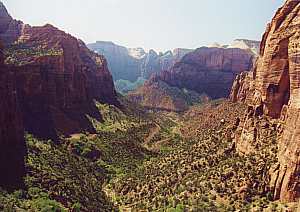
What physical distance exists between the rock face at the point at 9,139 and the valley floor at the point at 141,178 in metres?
2.24

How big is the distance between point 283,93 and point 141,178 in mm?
30161

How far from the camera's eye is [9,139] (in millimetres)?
85375

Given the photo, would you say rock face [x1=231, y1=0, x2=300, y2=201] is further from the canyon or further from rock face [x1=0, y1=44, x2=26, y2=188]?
rock face [x1=0, y1=44, x2=26, y2=188]

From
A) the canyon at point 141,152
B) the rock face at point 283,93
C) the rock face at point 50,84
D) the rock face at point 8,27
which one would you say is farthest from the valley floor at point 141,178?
the rock face at point 8,27

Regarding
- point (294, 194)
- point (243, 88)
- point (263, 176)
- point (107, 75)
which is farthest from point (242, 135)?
point (107, 75)

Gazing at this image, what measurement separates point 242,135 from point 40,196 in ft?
107

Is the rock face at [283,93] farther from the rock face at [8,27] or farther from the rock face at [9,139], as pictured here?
the rock face at [8,27]

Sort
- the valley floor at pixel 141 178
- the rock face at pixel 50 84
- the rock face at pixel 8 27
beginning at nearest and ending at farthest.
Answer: the valley floor at pixel 141 178 < the rock face at pixel 50 84 < the rock face at pixel 8 27

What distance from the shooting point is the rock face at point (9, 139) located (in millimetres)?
78375

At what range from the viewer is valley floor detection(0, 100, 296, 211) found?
223 feet

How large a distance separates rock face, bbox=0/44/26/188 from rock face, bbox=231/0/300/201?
3637 centimetres

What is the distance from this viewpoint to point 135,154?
380ft

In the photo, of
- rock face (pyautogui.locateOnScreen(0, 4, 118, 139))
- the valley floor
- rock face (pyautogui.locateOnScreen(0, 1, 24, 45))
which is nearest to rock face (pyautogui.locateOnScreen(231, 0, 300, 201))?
the valley floor

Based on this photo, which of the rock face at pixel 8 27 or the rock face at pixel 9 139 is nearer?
the rock face at pixel 9 139
